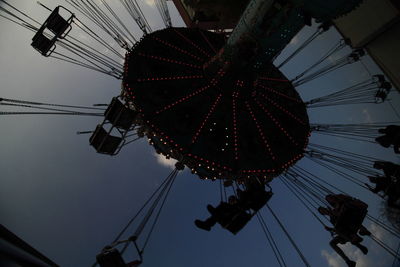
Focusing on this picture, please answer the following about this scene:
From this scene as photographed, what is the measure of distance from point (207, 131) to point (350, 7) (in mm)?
6250

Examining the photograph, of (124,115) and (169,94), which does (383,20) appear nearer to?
(169,94)

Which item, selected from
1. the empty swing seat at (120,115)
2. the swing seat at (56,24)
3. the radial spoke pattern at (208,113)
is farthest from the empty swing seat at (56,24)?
the empty swing seat at (120,115)

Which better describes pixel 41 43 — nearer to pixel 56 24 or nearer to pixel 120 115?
pixel 56 24

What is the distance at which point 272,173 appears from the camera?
29.9ft

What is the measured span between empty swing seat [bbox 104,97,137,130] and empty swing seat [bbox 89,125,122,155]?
490mm

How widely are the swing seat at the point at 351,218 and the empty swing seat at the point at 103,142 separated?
313 inches

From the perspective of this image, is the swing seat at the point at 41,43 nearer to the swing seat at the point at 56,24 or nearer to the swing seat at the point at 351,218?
the swing seat at the point at 56,24

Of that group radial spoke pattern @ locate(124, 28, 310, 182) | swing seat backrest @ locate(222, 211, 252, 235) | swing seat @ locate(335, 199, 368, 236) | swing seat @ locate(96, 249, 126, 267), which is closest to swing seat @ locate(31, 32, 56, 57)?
radial spoke pattern @ locate(124, 28, 310, 182)

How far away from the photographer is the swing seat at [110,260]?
6.25 m

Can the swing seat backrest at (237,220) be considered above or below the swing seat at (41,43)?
below

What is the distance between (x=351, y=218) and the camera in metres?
8.08

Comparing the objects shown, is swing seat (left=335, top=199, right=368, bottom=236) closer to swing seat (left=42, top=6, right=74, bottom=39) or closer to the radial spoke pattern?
the radial spoke pattern

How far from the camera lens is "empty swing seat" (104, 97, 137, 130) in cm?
886

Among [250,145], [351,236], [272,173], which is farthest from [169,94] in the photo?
[351,236]
